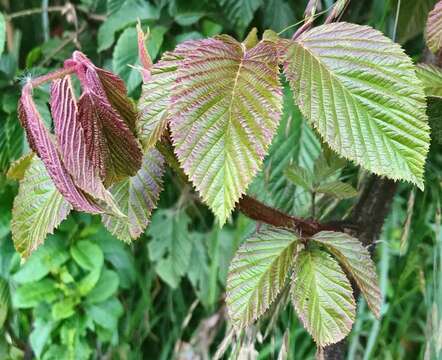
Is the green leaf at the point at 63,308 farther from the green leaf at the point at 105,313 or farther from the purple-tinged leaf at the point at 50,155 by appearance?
the purple-tinged leaf at the point at 50,155

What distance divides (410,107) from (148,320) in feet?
3.13

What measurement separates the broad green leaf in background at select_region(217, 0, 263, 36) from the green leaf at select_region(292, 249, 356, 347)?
1.80ft

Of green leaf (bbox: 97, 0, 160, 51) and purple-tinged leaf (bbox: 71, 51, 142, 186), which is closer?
purple-tinged leaf (bbox: 71, 51, 142, 186)

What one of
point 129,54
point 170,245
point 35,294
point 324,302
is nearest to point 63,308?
point 35,294

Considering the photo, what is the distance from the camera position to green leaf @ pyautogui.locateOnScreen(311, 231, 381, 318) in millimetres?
535

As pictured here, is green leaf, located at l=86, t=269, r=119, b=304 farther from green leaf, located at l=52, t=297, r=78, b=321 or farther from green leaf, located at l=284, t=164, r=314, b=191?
green leaf, located at l=284, t=164, r=314, b=191

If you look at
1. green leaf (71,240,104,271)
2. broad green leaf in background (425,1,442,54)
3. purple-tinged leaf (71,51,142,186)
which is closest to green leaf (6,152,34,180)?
purple-tinged leaf (71,51,142,186)

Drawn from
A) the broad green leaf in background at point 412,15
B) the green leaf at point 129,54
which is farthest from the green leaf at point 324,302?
the green leaf at point 129,54

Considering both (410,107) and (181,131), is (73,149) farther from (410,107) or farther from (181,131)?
(410,107)

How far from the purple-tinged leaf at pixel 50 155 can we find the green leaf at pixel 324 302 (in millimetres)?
193

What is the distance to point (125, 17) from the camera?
1.01 m

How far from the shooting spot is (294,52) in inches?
18.3

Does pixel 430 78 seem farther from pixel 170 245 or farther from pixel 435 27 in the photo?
pixel 170 245

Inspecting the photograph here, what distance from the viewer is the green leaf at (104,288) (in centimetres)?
114
